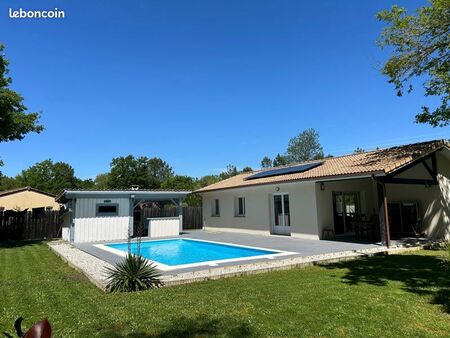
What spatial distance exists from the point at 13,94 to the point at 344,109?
2466 cm

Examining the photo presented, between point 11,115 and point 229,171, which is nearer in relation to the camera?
point 11,115

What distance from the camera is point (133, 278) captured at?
7.53m

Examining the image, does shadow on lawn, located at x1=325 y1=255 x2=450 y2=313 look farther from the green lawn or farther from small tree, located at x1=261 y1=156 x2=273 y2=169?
small tree, located at x1=261 y1=156 x2=273 y2=169

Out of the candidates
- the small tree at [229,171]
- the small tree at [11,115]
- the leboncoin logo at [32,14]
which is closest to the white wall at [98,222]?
the small tree at [11,115]

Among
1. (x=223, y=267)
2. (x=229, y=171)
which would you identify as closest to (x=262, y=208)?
(x=223, y=267)

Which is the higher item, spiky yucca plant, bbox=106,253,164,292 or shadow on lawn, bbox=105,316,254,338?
spiky yucca plant, bbox=106,253,164,292

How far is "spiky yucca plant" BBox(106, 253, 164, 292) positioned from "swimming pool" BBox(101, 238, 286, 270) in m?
4.32

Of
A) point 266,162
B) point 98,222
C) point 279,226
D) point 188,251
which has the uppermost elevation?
point 266,162

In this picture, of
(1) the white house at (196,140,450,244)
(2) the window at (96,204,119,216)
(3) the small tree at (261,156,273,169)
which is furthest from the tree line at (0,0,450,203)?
(3) the small tree at (261,156,273,169)

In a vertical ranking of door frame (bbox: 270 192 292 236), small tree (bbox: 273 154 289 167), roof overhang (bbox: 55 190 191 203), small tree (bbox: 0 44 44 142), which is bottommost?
door frame (bbox: 270 192 292 236)

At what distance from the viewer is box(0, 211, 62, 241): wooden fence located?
69.3 ft

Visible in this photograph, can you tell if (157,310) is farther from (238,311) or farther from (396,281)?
(396,281)

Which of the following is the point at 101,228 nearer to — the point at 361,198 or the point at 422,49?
the point at 361,198

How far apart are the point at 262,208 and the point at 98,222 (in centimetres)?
1010
